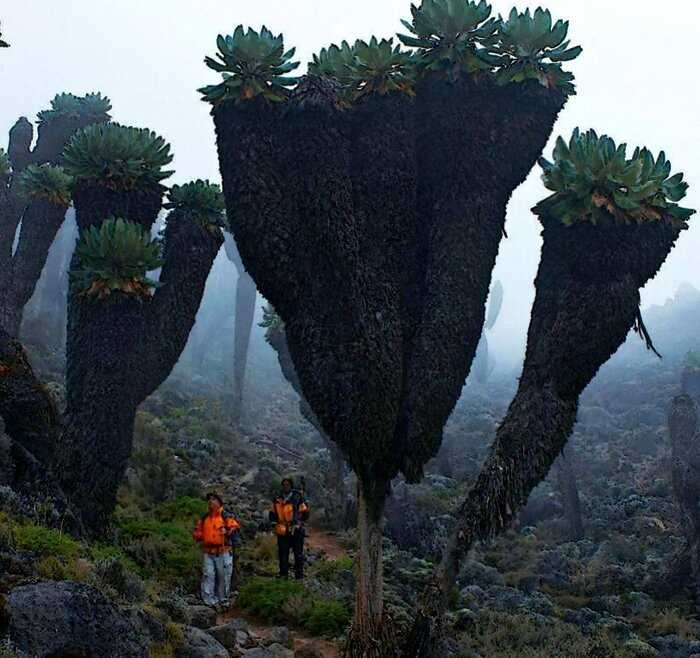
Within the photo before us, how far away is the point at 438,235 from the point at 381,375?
1.93 m

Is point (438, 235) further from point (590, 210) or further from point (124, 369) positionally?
point (124, 369)

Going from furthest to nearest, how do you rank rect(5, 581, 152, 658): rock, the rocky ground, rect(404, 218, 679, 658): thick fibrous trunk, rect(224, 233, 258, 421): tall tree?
rect(224, 233, 258, 421): tall tree, rect(404, 218, 679, 658): thick fibrous trunk, the rocky ground, rect(5, 581, 152, 658): rock

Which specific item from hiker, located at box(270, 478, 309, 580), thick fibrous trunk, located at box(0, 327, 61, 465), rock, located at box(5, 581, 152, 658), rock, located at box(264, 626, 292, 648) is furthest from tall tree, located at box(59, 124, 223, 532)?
rock, located at box(5, 581, 152, 658)

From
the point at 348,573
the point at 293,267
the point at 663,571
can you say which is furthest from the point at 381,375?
the point at 663,571

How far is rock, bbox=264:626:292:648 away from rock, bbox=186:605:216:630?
804 mm

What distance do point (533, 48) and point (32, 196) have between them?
1277 centimetres

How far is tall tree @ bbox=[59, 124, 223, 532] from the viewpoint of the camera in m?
10.1

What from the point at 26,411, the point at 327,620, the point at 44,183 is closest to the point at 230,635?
the point at 327,620

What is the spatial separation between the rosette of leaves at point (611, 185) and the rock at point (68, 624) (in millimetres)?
6145

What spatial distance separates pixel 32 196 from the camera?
628 inches

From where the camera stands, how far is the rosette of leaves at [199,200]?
441 inches

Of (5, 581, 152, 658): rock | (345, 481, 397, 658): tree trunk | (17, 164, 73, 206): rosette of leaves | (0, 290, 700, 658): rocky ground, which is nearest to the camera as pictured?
(5, 581, 152, 658): rock

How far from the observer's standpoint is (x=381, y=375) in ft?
24.0

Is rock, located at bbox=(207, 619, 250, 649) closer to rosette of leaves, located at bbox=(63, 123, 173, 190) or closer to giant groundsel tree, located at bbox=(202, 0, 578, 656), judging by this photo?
giant groundsel tree, located at bbox=(202, 0, 578, 656)
